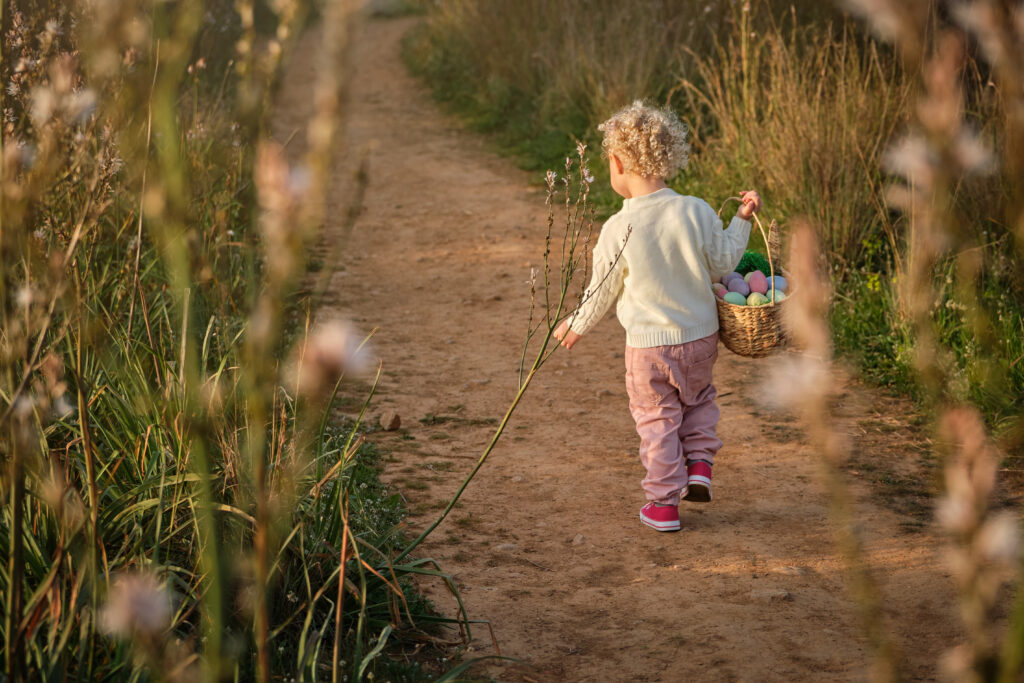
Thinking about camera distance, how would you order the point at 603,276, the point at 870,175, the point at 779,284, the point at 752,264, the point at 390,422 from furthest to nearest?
the point at 870,175 < the point at 390,422 < the point at 752,264 < the point at 779,284 < the point at 603,276

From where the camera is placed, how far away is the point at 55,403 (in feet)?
9.93

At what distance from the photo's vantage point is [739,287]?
3.90 metres

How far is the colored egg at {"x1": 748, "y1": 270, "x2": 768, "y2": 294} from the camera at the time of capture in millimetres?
3898

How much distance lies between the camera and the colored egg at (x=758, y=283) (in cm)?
390

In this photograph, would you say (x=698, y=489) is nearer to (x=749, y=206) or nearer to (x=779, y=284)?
(x=779, y=284)

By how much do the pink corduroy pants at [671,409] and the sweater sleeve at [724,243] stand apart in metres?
0.29

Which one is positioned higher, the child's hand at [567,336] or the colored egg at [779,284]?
the colored egg at [779,284]

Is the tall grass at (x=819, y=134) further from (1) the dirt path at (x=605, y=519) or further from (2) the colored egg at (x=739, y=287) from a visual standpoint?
(2) the colored egg at (x=739, y=287)

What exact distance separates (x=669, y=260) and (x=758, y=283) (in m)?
0.41

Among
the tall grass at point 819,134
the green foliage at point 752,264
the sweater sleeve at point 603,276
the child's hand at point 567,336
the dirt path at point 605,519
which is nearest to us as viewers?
the dirt path at point 605,519

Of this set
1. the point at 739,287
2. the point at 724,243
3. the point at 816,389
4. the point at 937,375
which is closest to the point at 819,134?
the point at 739,287

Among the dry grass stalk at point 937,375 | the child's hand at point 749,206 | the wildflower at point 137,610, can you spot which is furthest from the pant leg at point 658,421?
A: the wildflower at point 137,610

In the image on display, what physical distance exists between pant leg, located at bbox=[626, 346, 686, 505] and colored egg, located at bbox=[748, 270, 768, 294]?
18.4 inches

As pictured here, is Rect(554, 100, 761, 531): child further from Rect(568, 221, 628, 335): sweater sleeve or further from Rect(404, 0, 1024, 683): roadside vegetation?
Rect(404, 0, 1024, 683): roadside vegetation
